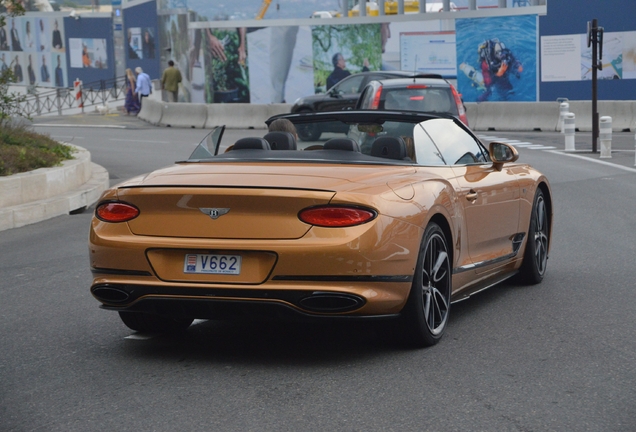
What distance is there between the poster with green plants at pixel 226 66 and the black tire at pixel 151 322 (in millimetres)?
39169

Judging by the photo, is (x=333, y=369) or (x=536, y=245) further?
(x=536, y=245)

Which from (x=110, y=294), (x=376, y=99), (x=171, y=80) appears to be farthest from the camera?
(x=171, y=80)

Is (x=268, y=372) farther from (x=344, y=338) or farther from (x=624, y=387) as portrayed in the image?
(x=624, y=387)

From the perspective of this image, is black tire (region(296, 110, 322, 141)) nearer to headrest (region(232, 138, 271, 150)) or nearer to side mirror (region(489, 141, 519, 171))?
headrest (region(232, 138, 271, 150))

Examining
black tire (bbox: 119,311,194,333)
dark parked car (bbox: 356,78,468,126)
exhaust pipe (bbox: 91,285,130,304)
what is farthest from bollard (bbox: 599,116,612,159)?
exhaust pipe (bbox: 91,285,130,304)

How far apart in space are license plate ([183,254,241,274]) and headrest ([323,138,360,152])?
→ 1.28 metres

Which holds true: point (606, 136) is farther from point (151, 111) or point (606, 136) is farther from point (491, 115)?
point (151, 111)

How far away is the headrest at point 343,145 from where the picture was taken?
6715 millimetres

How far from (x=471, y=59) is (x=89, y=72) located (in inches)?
1431

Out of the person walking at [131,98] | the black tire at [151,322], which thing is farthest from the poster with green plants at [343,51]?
the black tire at [151,322]

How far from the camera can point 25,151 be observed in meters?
15.7

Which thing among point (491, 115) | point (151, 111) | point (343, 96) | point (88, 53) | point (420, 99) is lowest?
point (151, 111)

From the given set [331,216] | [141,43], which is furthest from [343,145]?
[141,43]

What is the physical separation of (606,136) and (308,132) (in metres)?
16.0
